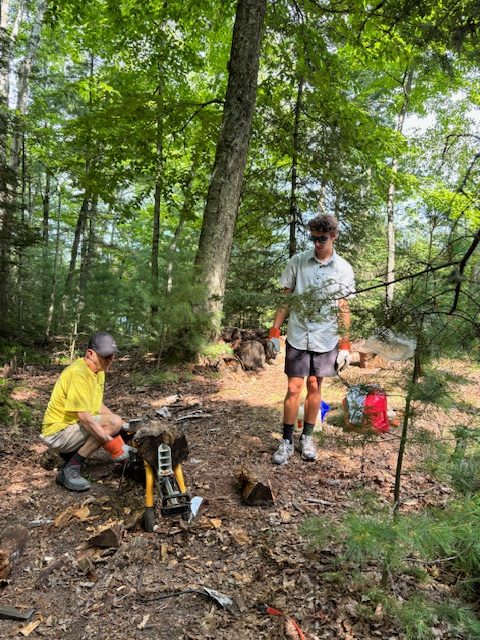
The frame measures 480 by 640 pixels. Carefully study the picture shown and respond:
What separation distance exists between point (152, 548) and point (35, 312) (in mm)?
Answer: 15990

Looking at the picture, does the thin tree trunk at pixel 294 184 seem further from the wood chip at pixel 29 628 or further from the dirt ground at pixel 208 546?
the wood chip at pixel 29 628

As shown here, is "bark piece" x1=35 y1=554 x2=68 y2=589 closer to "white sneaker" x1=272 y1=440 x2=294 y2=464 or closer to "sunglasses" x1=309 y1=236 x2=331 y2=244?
"white sneaker" x1=272 y1=440 x2=294 y2=464

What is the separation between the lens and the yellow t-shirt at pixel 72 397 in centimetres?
380

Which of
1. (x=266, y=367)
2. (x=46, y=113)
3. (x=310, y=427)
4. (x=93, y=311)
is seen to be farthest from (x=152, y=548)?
(x=46, y=113)

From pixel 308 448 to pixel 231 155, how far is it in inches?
200

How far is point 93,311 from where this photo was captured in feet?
47.9

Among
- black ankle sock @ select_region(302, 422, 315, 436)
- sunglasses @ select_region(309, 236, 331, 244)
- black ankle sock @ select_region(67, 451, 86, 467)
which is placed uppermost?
sunglasses @ select_region(309, 236, 331, 244)

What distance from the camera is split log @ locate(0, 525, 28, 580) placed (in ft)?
9.12

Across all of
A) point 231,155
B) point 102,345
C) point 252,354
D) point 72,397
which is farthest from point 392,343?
point 252,354

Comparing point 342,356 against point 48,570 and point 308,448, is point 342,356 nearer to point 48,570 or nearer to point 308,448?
point 308,448

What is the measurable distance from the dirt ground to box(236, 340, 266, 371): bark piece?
2.87 metres

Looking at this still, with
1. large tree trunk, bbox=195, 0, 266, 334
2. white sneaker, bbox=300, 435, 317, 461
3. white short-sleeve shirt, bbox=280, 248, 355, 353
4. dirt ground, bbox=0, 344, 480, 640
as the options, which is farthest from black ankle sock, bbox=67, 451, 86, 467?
large tree trunk, bbox=195, 0, 266, 334

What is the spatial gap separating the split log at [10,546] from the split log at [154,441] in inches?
41.0

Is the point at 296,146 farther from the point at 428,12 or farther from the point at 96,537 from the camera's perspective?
the point at 96,537
